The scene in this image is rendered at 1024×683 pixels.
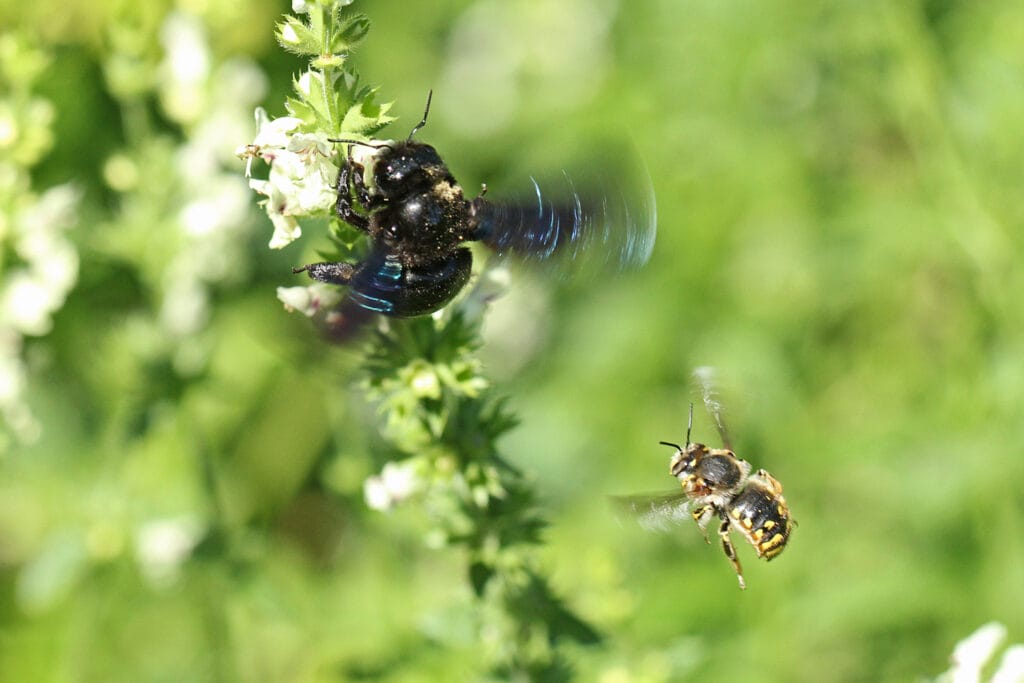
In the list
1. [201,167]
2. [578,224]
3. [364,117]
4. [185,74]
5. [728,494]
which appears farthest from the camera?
[185,74]

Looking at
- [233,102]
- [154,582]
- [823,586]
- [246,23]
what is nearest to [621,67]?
[246,23]

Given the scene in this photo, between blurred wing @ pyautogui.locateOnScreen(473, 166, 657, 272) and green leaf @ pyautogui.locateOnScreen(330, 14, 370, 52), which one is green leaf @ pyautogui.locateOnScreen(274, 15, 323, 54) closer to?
green leaf @ pyautogui.locateOnScreen(330, 14, 370, 52)

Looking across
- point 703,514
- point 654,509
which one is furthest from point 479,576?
point 703,514

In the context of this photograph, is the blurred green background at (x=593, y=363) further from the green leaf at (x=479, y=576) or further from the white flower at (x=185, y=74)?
the green leaf at (x=479, y=576)

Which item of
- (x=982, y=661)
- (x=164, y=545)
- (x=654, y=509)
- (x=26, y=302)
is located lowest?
(x=982, y=661)

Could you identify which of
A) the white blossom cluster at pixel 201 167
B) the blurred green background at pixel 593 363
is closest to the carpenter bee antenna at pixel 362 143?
the blurred green background at pixel 593 363

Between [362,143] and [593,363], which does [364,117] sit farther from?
[593,363]

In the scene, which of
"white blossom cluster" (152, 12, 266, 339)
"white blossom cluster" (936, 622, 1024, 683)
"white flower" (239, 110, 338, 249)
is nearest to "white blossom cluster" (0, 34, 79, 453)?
"white blossom cluster" (152, 12, 266, 339)
